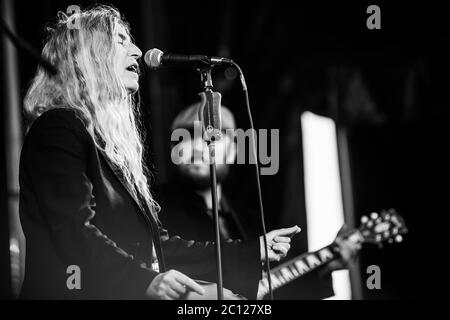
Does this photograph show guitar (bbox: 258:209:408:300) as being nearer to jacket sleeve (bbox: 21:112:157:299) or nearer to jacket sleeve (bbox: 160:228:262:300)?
jacket sleeve (bbox: 160:228:262:300)

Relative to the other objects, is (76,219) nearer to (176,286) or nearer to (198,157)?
(176,286)

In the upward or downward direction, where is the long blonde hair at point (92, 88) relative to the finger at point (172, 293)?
upward

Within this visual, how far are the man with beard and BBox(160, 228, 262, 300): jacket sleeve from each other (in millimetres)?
402

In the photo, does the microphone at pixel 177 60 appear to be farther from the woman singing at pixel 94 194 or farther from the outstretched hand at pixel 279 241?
the outstretched hand at pixel 279 241

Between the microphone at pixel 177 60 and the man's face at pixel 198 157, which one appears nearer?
the microphone at pixel 177 60

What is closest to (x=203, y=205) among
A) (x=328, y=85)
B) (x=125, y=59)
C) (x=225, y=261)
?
(x=225, y=261)

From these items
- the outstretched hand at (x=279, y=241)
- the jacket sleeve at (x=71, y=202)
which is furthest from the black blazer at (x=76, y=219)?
the outstretched hand at (x=279, y=241)

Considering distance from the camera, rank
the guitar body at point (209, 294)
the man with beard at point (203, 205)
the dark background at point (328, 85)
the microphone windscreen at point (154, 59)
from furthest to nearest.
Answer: the dark background at point (328, 85) < the man with beard at point (203, 205) < the guitar body at point (209, 294) < the microphone windscreen at point (154, 59)

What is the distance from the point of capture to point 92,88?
2.03m

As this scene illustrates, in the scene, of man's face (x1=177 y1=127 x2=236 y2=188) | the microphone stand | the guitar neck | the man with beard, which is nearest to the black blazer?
the microphone stand

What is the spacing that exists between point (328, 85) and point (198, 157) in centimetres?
115

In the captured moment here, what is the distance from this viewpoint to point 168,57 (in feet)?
6.01

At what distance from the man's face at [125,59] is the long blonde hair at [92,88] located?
0.02 m

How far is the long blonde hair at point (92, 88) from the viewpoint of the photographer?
78.2 inches
